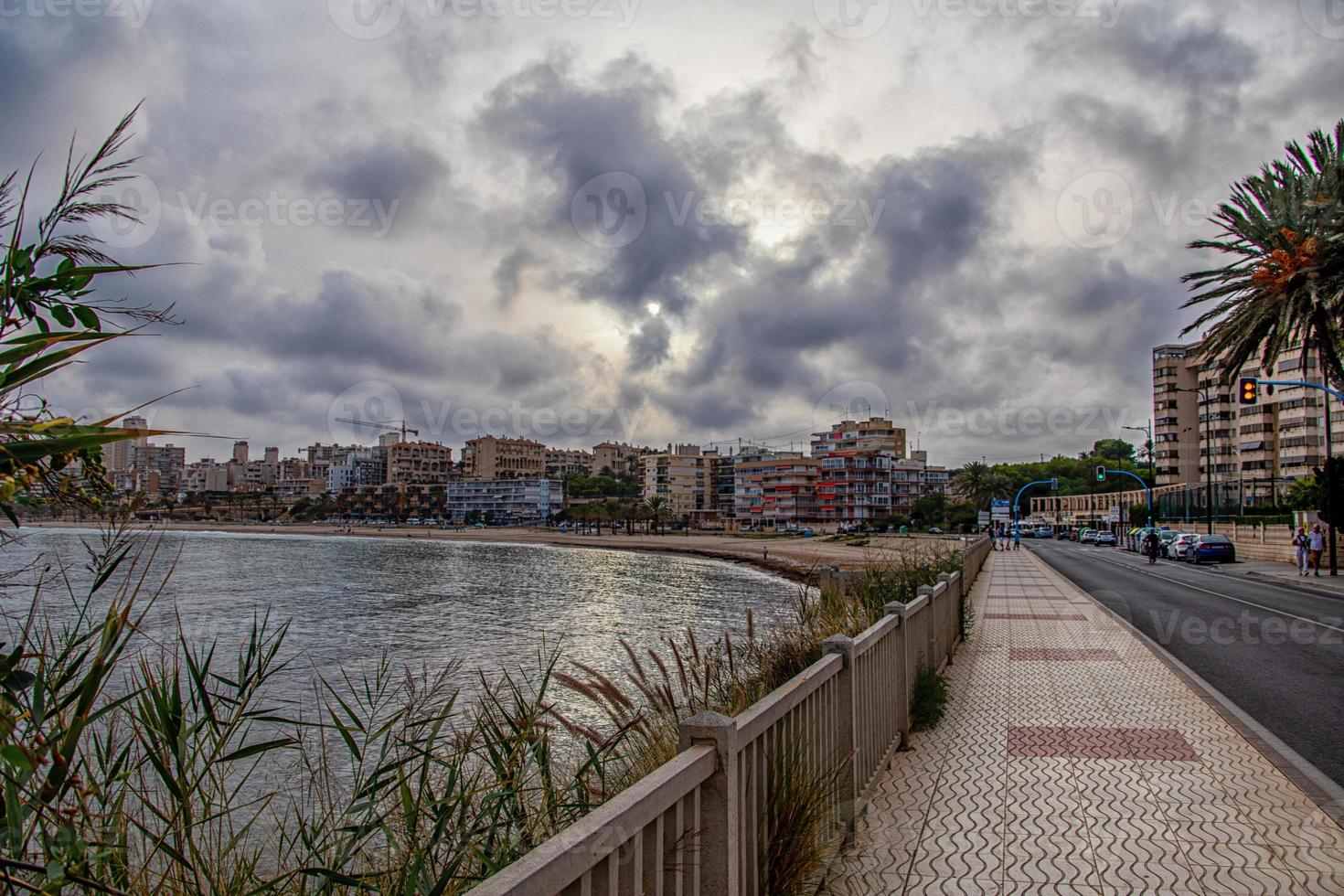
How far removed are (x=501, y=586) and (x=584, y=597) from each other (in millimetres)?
6809

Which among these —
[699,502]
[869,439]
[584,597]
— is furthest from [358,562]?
[699,502]

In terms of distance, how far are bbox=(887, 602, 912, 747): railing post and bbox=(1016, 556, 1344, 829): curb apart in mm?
2613

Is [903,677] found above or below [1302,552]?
above

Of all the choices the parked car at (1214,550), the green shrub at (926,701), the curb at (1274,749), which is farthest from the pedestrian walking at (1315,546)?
the green shrub at (926,701)

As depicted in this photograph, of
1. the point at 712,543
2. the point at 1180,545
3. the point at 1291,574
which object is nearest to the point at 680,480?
the point at 712,543

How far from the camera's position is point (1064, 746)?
23.9 ft

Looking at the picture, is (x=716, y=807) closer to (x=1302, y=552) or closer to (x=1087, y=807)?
(x=1087, y=807)

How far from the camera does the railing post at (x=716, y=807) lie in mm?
3094

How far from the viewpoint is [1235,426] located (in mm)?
106562

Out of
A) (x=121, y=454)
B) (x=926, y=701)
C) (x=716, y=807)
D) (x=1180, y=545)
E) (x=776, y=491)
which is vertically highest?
(x=776, y=491)

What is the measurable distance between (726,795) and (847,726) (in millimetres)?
2232

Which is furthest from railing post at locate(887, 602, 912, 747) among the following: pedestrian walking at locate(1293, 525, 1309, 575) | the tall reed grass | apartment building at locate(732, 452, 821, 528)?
apartment building at locate(732, 452, 821, 528)

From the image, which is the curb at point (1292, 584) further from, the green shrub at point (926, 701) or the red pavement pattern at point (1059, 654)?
the green shrub at point (926, 701)

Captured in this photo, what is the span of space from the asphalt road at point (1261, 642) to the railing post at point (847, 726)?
12.7ft
